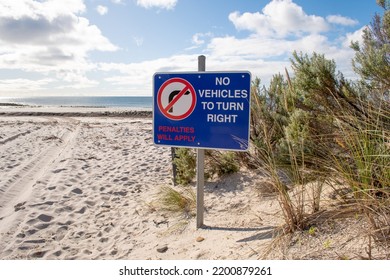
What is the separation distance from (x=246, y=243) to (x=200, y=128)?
47.9 inches

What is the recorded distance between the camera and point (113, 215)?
4.09m

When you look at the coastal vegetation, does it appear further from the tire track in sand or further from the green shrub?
the tire track in sand

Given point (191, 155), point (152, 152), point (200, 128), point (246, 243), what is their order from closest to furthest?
point (246, 243) < point (200, 128) < point (191, 155) < point (152, 152)

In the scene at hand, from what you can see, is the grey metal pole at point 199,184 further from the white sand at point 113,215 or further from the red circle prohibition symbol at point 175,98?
the red circle prohibition symbol at point 175,98

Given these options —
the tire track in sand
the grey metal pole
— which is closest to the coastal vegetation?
the grey metal pole

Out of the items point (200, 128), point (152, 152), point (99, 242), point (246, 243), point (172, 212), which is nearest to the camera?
point (246, 243)

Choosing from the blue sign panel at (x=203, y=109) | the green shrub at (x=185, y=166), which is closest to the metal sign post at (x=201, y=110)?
the blue sign panel at (x=203, y=109)

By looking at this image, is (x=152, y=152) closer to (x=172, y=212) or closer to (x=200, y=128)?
(x=172, y=212)

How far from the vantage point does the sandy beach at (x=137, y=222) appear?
246 centimetres

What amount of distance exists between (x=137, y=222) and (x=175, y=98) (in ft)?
5.84

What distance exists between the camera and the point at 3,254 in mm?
3086

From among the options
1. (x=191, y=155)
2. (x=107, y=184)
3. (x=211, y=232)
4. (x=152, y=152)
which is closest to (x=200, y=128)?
(x=211, y=232)

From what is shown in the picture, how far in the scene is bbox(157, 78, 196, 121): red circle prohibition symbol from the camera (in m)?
3.04

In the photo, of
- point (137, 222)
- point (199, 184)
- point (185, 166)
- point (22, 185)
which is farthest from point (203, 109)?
point (22, 185)
